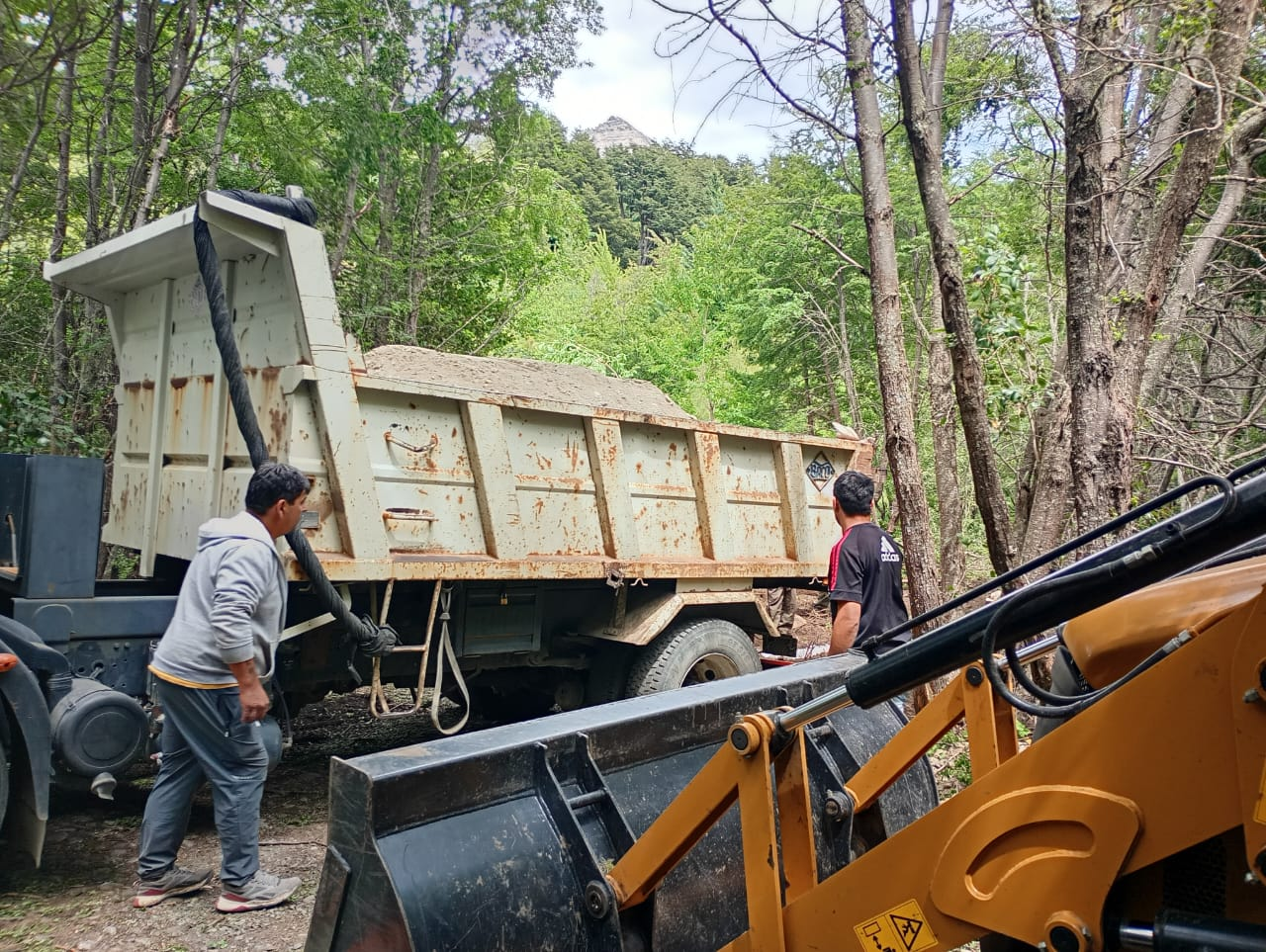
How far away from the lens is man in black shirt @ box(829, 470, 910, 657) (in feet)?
13.6

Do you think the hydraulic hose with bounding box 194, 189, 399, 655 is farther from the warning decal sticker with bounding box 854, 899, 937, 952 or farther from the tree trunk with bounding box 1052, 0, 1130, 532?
the tree trunk with bounding box 1052, 0, 1130, 532

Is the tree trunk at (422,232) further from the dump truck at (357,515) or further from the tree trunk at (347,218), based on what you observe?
the dump truck at (357,515)

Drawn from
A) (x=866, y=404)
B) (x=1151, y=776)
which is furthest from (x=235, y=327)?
(x=866, y=404)

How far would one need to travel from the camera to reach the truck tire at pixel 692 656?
5125mm

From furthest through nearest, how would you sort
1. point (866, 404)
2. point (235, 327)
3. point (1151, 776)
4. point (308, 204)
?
point (866, 404), point (235, 327), point (308, 204), point (1151, 776)

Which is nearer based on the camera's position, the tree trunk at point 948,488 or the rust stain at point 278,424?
the rust stain at point 278,424

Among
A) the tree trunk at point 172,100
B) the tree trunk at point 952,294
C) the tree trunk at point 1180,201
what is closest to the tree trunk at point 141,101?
Answer: the tree trunk at point 172,100

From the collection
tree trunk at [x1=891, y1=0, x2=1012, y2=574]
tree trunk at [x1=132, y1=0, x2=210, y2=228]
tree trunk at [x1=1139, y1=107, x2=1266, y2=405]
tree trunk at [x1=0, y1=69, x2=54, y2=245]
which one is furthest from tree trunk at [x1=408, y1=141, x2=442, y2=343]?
tree trunk at [x1=1139, y1=107, x2=1266, y2=405]

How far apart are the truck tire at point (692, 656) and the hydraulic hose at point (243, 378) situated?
5.36 ft

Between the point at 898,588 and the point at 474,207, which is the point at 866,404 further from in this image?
the point at 898,588

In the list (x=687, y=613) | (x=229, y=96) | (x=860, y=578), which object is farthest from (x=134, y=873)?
(x=229, y=96)

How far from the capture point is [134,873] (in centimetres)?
366

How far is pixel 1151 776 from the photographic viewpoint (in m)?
1.41

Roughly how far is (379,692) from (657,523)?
5.56 feet
